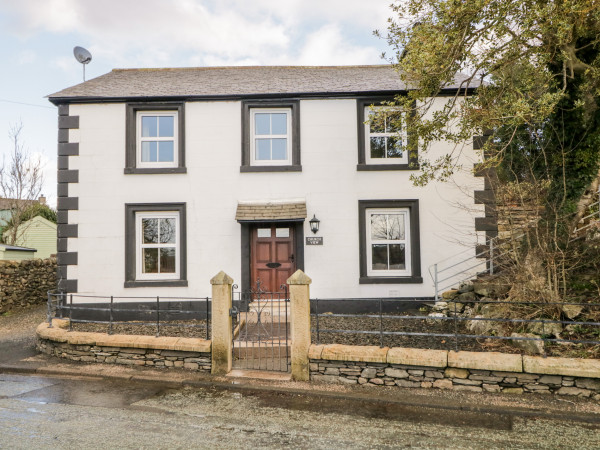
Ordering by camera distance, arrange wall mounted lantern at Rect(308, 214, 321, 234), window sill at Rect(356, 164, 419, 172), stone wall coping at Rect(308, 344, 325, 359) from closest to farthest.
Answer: stone wall coping at Rect(308, 344, 325, 359) < wall mounted lantern at Rect(308, 214, 321, 234) < window sill at Rect(356, 164, 419, 172)

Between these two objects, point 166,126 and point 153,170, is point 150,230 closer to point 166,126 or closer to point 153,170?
point 153,170

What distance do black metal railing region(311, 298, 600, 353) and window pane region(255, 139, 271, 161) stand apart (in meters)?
4.02

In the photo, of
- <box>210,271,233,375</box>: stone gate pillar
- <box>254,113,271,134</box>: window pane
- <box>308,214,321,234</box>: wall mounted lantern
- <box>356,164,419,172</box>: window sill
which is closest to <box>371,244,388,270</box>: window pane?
<box>308,214,321,234</box>: wall mounted lantern

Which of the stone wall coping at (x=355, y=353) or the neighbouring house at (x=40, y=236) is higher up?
the neighbouring house at (x=40, y=236)

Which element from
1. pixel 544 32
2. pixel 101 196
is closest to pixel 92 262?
pixel 101 196

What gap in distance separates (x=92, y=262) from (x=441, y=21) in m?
9.53

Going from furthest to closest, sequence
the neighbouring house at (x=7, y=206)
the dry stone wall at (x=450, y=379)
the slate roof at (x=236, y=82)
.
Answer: the neighbouring house at (x=7, y=206) < the slate roof at (x=236, y=82) < the dry stone wall at (x=450, y=379)

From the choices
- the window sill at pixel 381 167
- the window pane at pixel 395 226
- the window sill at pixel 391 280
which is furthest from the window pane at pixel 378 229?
the window sill at pixel 381 167

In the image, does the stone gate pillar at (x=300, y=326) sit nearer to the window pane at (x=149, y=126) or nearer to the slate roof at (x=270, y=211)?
the slate roof at (x=270, y=211)

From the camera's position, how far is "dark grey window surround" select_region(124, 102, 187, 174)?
10812 millimetres

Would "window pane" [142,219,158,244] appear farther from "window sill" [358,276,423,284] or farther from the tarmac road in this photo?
"window sill" [358,276,423,284]

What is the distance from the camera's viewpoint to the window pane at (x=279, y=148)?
1115cm

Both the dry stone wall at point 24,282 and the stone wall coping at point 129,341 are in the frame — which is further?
the dry stone wall at point 24,282

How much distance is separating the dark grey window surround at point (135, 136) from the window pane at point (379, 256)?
5.33 metres
